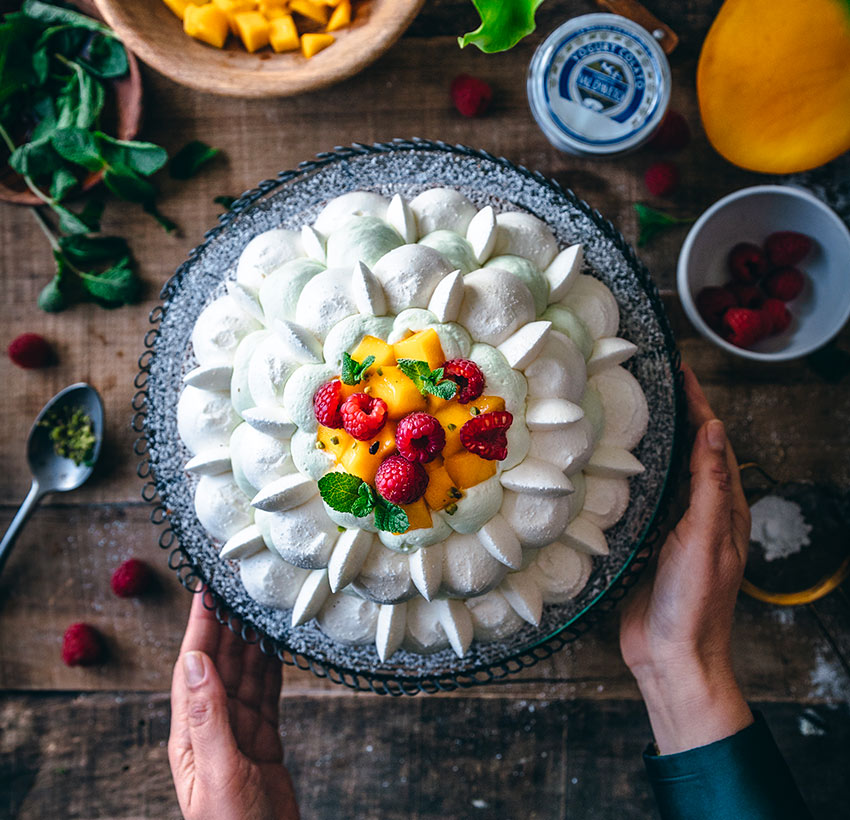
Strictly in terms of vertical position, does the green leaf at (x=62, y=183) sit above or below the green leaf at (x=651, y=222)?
below

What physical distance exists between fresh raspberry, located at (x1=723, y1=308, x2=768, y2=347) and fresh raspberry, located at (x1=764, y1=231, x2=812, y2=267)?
0.37 ft

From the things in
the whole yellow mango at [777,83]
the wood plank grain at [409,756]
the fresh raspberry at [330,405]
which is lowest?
the wood plank grain at [409,756]

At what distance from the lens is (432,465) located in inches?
29.2

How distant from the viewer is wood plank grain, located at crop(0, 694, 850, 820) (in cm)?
123

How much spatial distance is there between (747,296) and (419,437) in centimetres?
74

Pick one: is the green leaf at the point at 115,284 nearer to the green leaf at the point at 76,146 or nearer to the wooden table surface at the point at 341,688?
the wooden table surface at the point at 341,688

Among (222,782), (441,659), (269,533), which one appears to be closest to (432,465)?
(269,533)

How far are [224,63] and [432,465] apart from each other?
0.79m

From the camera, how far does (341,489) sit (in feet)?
2.37

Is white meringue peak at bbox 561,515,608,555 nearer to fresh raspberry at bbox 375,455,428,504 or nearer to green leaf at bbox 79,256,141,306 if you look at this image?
fresh raspberry at bbox 375,455,428,504

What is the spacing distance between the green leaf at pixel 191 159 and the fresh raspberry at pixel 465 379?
72 centimetres

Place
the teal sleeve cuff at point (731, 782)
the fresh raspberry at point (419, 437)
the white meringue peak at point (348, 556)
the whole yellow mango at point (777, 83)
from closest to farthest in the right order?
the fresh raspberry at point (419, 437)
the white meringue peak at point (348, 556)
the teal sleeve cuff at point (731, 782)
the whole yellow mango at point (777, 83)

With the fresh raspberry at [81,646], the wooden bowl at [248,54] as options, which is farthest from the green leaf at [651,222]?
the fresh raspberry at [81,646]

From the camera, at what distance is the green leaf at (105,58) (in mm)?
1170
